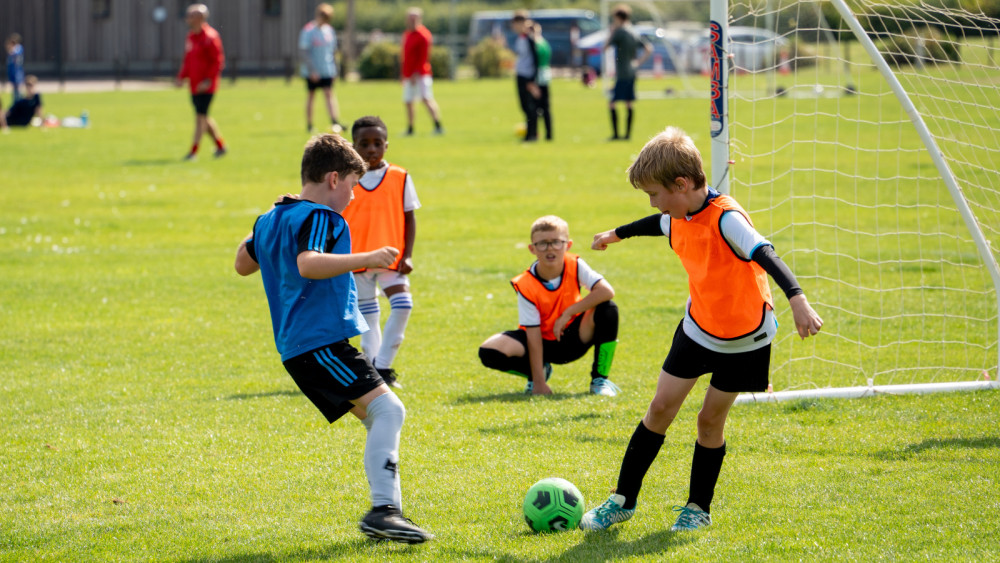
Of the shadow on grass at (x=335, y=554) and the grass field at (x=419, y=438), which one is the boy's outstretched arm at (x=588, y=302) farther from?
the shadow on grass at (x=335, y=554)

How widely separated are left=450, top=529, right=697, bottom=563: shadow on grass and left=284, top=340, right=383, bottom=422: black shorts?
2.38 feet

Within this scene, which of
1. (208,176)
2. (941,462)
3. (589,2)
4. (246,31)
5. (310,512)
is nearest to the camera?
(310,512)

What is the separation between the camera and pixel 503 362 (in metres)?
6.23

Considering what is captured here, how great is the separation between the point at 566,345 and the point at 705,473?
2326mm

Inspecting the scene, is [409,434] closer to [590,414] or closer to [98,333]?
[590,414]

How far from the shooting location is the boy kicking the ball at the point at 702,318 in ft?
12.5

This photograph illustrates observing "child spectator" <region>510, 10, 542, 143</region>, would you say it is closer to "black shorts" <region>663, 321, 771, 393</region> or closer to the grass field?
the grass field

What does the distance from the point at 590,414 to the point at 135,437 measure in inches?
97.9

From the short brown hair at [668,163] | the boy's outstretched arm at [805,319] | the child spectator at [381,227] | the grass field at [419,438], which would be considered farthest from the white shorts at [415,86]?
the boy's outstretched arm at [805,319]

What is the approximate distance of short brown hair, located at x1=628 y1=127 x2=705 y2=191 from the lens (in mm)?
3781

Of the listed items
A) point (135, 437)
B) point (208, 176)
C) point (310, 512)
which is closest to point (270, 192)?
point (208, 176)

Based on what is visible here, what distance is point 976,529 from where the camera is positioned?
395 centimetres

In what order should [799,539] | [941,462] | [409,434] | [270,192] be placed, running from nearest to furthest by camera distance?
[799,539], [941,462], [409,434], [270,192]

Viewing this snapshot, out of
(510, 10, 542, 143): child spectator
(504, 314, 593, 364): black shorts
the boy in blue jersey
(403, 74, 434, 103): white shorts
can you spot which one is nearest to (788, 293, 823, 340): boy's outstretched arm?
the boy in blue jersey
